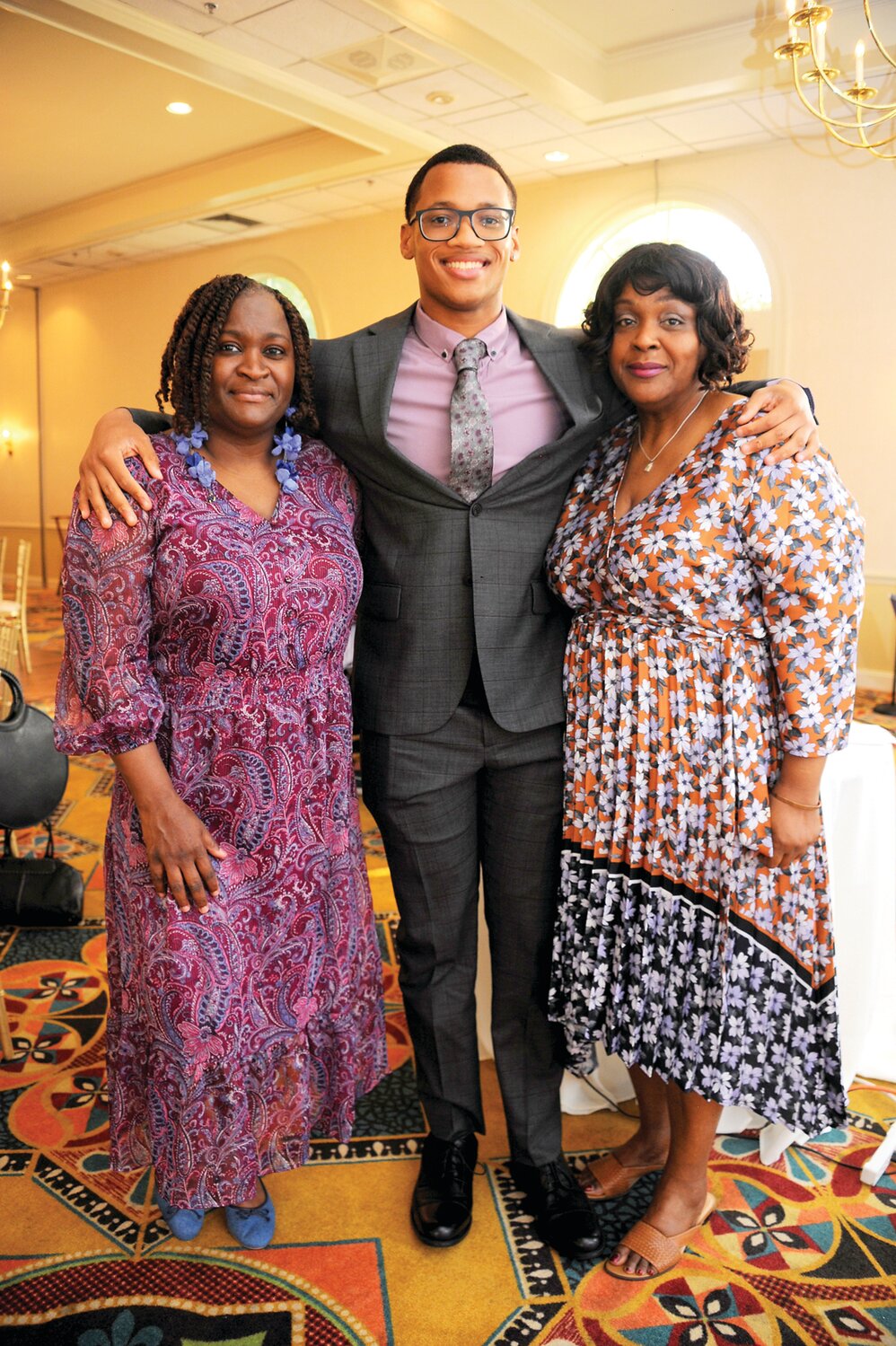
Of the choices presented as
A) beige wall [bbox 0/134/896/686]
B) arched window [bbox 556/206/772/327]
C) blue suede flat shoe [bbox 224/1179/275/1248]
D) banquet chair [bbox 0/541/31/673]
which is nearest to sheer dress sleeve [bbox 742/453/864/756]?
blue suede flat shoe [bbox 224/1179/275/1248]

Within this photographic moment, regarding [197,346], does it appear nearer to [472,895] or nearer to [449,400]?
[449,400]

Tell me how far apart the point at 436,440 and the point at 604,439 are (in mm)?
351

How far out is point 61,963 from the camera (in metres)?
3.18

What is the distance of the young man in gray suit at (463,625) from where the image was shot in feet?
6.20

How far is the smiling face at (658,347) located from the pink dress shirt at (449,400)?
0.62 ft

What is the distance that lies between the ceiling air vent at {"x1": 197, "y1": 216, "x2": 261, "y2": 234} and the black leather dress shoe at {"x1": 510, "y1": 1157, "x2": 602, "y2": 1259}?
962 centimetres

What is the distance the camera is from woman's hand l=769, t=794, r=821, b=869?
1.75m

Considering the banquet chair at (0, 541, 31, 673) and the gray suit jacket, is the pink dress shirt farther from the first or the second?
the banquet chair at (0, 541, 31, 673)

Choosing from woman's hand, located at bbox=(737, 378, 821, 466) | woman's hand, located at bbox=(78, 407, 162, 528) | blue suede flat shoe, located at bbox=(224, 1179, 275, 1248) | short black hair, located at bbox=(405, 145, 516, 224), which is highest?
short black hair, located at bbox=(405, 145, 516, 224)

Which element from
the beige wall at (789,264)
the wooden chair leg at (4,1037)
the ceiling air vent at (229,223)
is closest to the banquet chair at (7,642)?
the wooden chair leg at (4,1037)

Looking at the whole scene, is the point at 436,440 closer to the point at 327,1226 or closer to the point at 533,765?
the point at 533,765

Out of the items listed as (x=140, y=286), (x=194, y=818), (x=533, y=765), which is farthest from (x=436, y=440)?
(x=140, y=286)

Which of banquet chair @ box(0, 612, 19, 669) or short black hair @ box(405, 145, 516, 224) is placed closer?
short black hair @ box(405, 145, 516, 224)

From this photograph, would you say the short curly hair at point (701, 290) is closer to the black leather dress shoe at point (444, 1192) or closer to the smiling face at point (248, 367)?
the smiling face at point (248, 367)
